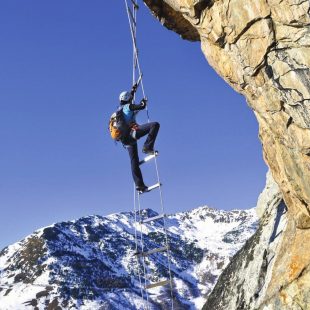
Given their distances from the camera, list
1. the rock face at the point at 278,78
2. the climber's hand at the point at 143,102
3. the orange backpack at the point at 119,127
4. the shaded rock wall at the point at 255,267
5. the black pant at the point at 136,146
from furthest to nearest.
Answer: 1. the shaded rock wall at the point at 255,267
2. the orange backpack at the point at 119,127
3. the black pant at the point at 136,146
4. the climber's hand at the point at 143,102
5. the rock face at the point at 278,78

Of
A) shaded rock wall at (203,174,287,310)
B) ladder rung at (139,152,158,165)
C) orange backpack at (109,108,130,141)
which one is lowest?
shaded rock wall at (203,174,287,310)

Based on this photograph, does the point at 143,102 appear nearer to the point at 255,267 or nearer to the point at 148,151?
the point at 148,151

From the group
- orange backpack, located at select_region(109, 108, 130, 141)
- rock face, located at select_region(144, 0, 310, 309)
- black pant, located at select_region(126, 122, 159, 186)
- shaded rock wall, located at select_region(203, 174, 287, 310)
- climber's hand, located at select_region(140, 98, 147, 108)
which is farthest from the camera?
shaded rock wall, located at select_region(203, 174, 287, 310)

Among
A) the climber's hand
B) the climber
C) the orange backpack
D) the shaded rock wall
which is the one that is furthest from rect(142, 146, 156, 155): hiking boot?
the shaded rock wall

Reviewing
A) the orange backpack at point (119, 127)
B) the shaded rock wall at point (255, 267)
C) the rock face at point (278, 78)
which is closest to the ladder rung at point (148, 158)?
the orange backpack at point (119, 127)

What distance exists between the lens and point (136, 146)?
55.8ft

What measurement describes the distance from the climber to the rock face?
10.2ft

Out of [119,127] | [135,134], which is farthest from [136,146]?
[119,127]

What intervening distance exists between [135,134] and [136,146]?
557 millimetres

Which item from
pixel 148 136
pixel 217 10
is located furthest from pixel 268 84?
pixel 148 136

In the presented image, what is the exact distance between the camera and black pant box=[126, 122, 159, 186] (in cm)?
1635

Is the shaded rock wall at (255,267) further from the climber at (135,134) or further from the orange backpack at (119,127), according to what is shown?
the orange backpack at (119,127)

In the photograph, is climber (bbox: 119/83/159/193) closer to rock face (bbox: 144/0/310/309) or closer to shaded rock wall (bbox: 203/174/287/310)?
rock face (bbox: 144/0/310/309)

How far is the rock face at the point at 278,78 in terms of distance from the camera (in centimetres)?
1276
